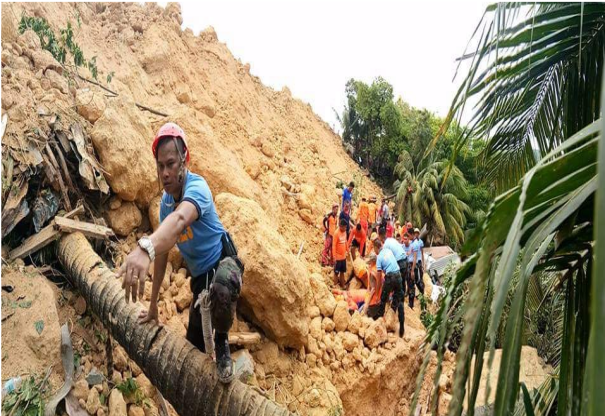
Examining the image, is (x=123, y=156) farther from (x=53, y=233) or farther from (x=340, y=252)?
(x=340, y=252)

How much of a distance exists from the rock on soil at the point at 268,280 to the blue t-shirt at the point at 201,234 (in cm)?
198

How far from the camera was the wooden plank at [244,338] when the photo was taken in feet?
14.5

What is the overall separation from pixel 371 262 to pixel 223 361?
5039mm

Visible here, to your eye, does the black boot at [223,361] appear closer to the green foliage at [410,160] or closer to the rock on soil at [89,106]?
the rock on soil at [89,106]

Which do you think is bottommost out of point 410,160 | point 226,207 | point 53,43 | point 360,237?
point 360,237

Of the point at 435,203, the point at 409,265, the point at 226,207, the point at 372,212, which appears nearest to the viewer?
the point at 226,207

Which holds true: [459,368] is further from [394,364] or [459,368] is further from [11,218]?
[394,364]

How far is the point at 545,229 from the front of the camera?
902mm

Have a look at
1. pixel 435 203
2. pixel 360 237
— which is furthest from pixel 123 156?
pixel 435 203

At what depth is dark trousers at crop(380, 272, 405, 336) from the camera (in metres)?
6.48

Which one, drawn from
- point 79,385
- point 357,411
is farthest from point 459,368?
point 357,411

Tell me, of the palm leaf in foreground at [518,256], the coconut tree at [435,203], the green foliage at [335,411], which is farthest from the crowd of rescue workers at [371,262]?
the coconut tree at [435,203]

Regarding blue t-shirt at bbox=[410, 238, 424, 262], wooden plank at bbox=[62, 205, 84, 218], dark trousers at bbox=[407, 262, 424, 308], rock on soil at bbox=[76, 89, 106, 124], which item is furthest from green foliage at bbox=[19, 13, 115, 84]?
dark trousers at bbox=[407, 262, 424, 308]

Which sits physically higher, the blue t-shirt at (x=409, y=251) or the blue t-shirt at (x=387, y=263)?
the blue t-shirt at (x=409, y=251)
